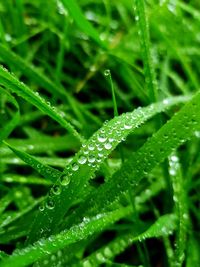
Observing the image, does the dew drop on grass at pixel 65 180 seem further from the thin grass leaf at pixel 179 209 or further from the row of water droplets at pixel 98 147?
the thin grass leaf at pixel 179 209

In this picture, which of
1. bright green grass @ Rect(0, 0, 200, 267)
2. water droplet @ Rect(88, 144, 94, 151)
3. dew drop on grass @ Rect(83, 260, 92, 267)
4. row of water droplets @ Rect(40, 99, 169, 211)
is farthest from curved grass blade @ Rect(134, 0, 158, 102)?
dew drop on grass @ Rect(83, 260, 92, 267)

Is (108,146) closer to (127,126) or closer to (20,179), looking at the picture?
(127,126)

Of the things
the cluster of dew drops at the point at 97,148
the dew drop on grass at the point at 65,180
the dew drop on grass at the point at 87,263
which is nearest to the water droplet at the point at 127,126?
the cluster of dew drops at the point at 97,148

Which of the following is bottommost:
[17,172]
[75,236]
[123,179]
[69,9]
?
[75,236]

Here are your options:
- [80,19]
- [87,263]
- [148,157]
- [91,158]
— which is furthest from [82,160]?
[80,19]

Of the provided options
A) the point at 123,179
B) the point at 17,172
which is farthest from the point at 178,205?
the point at 17,172

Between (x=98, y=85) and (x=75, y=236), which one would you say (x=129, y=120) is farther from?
(x=98, y=85)
